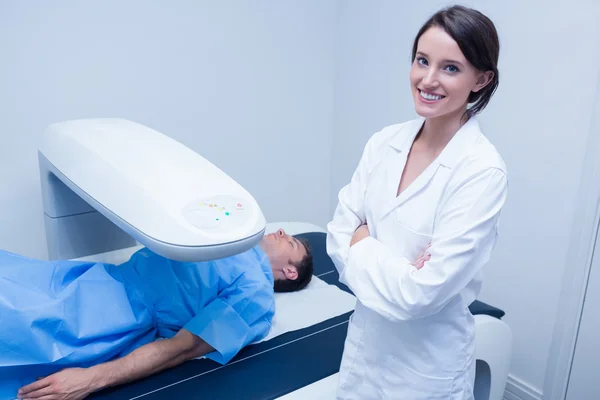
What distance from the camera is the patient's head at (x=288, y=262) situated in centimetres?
173

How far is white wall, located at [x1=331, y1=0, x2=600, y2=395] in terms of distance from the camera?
1671 mm

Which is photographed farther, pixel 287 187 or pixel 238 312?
pixel 287 187

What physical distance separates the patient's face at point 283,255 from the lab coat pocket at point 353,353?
55cm

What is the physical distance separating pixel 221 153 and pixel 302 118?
48cm

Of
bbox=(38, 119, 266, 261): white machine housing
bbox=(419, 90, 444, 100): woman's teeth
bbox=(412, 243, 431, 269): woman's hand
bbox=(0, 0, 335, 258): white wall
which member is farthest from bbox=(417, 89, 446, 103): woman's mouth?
bbox=(0, 0, 335, 258): white wall

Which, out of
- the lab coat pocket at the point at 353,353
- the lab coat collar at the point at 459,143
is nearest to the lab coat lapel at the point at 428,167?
the lab coat collar at the point at 459,143

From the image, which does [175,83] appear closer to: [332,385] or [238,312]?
[238,312]

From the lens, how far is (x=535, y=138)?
180 cm

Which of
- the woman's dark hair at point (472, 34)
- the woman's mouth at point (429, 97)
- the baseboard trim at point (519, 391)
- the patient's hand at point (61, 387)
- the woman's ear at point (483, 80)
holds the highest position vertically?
the woman's dark hair at point (472, 34)

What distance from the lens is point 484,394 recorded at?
5.19 feet

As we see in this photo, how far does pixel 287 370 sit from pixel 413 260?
0.48m

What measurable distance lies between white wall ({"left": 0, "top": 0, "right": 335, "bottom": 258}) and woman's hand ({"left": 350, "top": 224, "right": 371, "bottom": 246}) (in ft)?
3.94

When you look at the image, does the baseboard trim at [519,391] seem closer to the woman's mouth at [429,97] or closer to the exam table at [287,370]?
the exam table at [287,370]

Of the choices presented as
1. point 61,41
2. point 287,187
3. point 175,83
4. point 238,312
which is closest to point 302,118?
point 287,187
